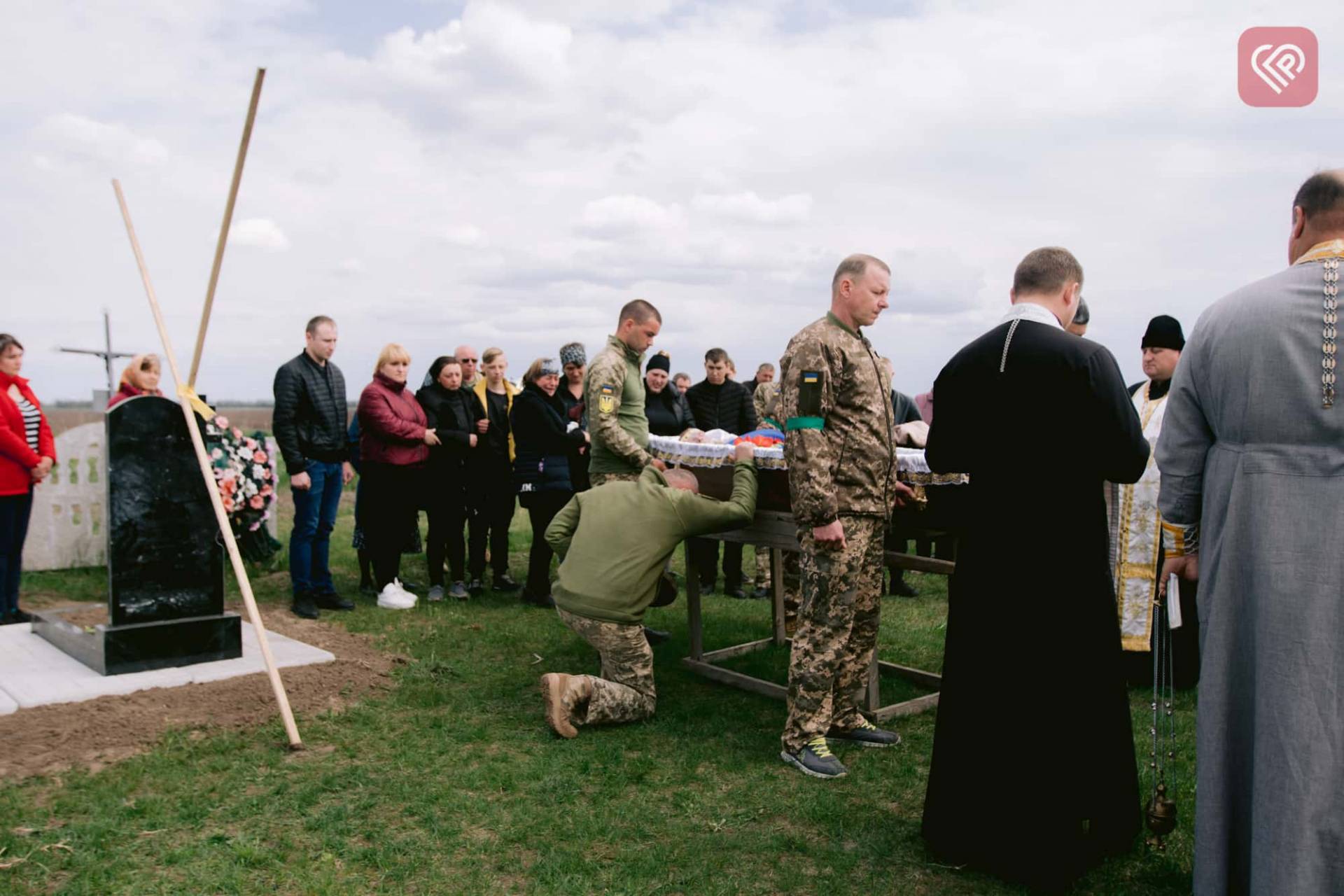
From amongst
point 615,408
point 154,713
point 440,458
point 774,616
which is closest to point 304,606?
point 440,458

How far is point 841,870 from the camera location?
3500 millimetres

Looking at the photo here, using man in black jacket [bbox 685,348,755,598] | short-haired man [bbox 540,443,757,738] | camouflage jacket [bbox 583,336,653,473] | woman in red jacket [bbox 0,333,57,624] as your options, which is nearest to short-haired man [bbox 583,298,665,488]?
camouflage jacket [bbox 583,336,653,473]

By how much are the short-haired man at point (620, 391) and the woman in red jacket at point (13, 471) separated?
441 cm

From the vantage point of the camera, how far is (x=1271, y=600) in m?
2.67

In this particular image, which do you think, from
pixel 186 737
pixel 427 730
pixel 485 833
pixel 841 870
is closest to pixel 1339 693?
pixel 841 870

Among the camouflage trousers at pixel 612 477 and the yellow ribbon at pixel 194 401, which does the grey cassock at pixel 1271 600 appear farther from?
the yellow ribbon at pixel 194 401

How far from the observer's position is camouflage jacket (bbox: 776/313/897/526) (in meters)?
4.25

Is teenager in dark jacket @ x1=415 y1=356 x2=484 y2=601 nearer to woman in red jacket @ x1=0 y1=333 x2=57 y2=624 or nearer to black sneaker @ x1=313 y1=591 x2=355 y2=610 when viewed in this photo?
black sneaker @ x1=313 y1=591 x2=355 y2=610

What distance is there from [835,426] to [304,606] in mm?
4984

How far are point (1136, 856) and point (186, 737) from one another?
4.26 meters

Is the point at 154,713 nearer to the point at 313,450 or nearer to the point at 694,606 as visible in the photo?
the point at 313,450

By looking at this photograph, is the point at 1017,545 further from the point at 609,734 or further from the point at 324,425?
the point at 324,425

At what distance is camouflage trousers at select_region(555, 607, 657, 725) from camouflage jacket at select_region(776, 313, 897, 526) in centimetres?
130

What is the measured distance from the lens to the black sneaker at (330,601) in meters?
7.82
